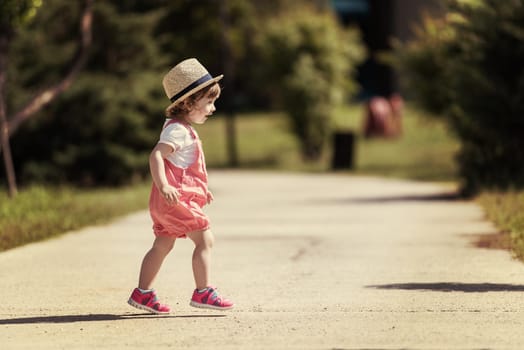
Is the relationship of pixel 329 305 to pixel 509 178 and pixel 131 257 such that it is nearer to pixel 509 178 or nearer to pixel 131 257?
pixel 131 257

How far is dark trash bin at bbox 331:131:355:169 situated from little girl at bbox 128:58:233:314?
2161 centimetres

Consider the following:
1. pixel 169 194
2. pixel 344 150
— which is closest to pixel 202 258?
pixel 169 194

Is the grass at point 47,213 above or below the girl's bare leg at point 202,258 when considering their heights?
below

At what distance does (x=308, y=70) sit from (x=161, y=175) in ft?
79.9

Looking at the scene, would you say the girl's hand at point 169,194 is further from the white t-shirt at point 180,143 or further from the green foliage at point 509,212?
the green foliage at point 509,212

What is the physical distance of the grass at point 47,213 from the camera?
499 inches

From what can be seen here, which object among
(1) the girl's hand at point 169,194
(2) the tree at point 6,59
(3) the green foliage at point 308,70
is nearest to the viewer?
(1) the girl's hand at point 169,194

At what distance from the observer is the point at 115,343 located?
6.74m

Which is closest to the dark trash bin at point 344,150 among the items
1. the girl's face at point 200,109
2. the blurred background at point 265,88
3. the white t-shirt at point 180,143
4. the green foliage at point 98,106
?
the blurred background at point 265,88

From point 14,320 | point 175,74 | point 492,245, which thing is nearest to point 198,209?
point 175,74

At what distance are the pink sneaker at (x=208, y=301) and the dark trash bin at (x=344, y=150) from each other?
21720mm

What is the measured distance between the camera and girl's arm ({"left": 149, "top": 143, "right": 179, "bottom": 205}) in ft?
24.3

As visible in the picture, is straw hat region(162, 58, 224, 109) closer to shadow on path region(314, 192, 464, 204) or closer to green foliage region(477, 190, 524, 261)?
green foliage region(477, 190, 524, 261)

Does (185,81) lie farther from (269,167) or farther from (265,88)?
(265,88)
